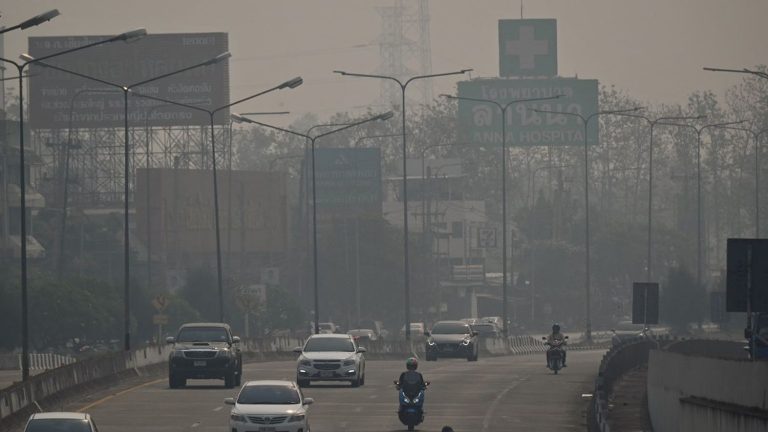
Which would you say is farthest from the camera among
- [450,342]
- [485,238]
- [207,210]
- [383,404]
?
[485,238]

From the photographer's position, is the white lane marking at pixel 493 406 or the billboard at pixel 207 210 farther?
the billboard at pixel 207 210

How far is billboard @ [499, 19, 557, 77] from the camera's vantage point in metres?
142

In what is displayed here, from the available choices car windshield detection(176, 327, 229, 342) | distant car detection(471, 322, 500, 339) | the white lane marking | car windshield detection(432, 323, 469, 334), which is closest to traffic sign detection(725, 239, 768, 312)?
the white lane marking

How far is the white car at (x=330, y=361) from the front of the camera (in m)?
48.8

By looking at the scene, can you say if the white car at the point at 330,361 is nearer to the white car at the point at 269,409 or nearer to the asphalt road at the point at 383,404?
the asphalt road at the point at 383,404

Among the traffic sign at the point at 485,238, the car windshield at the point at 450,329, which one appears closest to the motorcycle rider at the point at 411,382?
the car windshield at the point at 450,329

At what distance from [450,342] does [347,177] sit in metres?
74.4

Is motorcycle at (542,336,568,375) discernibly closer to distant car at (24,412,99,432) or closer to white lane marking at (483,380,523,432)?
white lane marking at (483,380,523,432)

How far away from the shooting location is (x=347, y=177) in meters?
143

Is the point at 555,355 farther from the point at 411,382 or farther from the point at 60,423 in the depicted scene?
the point at 60,423

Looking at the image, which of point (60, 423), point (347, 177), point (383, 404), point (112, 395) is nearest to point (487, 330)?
point (112, 395)

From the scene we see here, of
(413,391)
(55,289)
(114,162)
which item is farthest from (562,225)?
(413,391)

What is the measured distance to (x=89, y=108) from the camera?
12131 cm

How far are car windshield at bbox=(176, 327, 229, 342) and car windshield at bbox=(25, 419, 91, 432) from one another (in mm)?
20876
